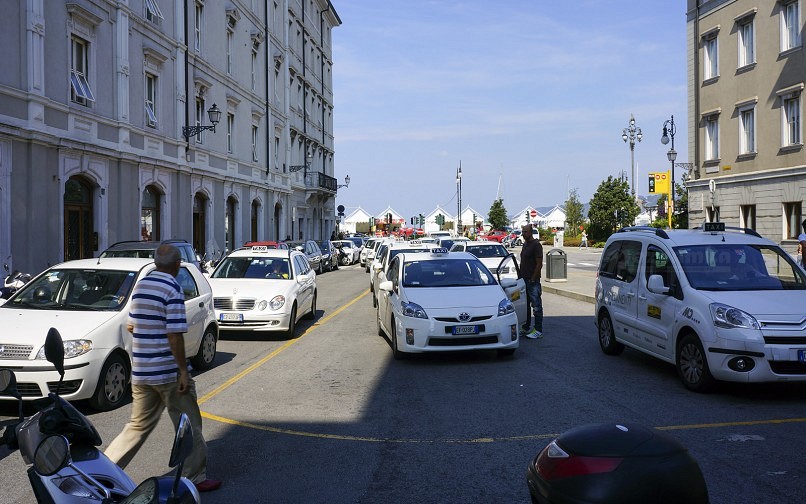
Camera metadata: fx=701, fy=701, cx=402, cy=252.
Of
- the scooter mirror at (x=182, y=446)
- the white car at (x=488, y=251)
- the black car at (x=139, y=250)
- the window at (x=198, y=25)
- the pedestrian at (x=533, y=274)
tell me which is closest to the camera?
the scooter mirror at (x=182, y=446)

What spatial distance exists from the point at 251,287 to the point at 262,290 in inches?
11.0

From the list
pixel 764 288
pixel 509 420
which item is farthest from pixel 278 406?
pixel 764 288

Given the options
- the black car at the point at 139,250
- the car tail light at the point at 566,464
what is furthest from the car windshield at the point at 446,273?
the car tail light at the point at 566,464

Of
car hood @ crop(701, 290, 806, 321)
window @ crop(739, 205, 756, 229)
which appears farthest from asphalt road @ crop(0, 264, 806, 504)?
window @ crop(739, 205, 756, 229)

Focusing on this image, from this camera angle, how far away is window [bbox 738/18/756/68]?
27406 millimetres

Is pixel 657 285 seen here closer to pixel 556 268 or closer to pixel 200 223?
pixel 556 268

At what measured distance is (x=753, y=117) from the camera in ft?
90.2

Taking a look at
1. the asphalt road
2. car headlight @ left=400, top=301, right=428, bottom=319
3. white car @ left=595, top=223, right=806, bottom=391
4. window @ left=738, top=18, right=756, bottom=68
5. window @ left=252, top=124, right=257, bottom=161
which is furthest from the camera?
window @ left=252, top=124, right=257, bottom=161

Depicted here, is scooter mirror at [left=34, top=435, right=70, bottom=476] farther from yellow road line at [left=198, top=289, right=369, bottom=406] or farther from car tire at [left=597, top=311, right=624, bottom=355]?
car tire at [left=597, top=311, right=624, bottom=355]

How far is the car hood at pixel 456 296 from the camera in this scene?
10.2 metres

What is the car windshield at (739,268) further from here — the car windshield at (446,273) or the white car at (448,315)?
the car windshield at (446,273)

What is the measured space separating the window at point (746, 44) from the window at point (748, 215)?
5.67 m

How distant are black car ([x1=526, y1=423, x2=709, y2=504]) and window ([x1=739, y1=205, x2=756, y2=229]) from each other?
1103 inches

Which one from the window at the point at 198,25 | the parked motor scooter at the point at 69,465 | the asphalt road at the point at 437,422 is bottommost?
the asphalt road at the point at 437,422
